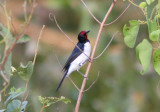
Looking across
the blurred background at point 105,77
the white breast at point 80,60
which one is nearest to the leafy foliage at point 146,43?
the white breast at point 80,60

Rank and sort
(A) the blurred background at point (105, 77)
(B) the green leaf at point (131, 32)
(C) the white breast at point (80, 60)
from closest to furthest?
(B) the green leaf at point (131, 32), (C) the white breast at point (80, 60), (A) the blurred background at point (105, 77)

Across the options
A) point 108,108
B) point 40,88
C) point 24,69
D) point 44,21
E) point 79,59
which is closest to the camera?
point 24,69

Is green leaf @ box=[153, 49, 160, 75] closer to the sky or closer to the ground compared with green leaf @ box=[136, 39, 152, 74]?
closer to the ground

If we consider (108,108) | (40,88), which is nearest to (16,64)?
(40,88)

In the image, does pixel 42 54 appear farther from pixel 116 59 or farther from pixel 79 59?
pixel 79 59

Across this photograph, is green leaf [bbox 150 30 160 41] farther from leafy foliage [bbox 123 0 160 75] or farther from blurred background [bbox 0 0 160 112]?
blurred background [bbox 0 0 160 112]

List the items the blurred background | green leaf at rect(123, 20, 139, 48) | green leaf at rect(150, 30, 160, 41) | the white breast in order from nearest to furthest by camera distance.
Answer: green leaf at rect(150, 30, 160, 41), green leaf at rect(123, 20, 139, 48), the white breast, the blurred background

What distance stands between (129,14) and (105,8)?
840 millimetres

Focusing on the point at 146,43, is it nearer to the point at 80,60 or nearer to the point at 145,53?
the point at 145,53

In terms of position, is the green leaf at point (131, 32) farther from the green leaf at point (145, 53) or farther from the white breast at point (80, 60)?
the white breast at point (80, 60)

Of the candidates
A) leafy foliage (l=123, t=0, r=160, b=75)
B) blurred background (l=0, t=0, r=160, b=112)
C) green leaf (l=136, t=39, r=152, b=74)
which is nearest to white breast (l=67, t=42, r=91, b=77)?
blurred background (l=0, t=0, r=160, b=112)

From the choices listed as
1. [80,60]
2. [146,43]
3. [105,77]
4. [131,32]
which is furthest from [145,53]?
[105,77]

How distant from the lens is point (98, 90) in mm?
5414

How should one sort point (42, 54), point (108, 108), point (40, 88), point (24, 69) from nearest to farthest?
point (24, 69) < point (108, 108) < point (40, 88) < point (42, 54)
